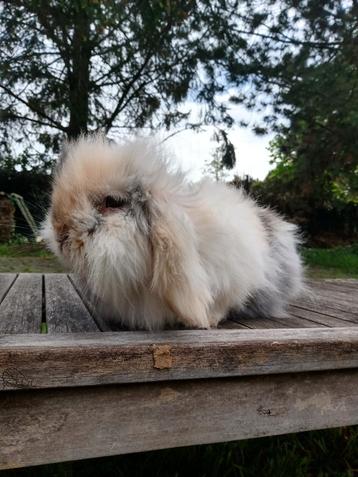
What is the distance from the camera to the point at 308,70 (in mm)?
6066

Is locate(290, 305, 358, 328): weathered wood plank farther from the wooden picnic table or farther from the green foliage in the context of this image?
the green foliage

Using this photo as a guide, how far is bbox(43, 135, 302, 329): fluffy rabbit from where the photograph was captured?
1.13 m

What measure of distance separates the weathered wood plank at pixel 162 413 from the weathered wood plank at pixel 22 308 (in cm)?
35

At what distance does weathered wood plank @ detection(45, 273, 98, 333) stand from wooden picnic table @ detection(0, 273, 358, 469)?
0.05 ft

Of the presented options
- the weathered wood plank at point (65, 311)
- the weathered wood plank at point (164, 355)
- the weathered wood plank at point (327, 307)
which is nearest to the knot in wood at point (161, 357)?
the weathered wood plank at point (164, 355)

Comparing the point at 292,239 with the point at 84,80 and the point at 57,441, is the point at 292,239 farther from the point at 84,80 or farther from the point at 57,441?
the point at 84,80

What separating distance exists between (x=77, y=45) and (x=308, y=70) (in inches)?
121

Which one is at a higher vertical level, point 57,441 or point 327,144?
point 327,144

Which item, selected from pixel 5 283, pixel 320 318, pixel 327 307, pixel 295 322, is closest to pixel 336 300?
pixel 327 307

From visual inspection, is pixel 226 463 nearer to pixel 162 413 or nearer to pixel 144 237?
pixel 162 413

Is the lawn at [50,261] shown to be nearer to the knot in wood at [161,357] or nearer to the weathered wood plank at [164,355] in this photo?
the weathered wood plank at [164,355]

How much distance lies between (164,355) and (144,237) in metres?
0.29

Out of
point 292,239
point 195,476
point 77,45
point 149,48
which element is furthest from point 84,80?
point 195,476

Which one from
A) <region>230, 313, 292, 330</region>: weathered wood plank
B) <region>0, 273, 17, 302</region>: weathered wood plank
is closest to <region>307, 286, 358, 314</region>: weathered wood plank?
<region>230, 313, 292, 330</region>: weathered wood plank
